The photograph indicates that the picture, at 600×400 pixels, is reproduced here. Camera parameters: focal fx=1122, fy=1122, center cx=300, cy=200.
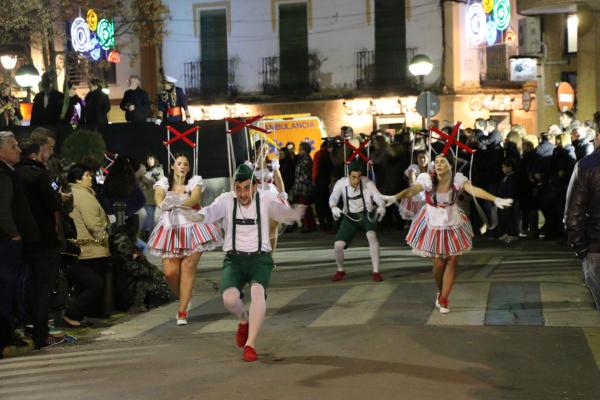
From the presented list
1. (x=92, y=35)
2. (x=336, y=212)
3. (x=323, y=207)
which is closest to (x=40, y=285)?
(x=336, y=212)

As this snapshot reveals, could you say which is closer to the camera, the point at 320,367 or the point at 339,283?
the point at 320,367

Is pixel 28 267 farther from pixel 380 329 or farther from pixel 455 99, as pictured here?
pixel 455 99

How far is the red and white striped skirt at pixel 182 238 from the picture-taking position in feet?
40.7

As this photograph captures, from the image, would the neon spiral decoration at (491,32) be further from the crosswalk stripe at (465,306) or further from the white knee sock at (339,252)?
the crosswalk stripe at (465,306)

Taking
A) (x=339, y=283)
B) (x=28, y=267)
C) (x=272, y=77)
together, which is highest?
(x=272, y=77)

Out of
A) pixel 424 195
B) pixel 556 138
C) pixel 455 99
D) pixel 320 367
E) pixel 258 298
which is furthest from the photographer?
pixel 455 99

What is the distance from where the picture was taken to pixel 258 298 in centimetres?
984

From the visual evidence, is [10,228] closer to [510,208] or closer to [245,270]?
[245,270]

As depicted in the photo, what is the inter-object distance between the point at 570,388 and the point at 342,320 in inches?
155

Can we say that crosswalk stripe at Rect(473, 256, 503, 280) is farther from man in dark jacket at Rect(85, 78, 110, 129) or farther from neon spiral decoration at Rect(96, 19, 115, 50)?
neon spiral decoration at Rect(96, 19, 115, 50)

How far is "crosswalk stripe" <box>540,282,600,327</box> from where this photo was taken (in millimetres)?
11242

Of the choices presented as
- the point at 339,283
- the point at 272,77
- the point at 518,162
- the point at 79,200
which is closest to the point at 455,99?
the point at 272,77

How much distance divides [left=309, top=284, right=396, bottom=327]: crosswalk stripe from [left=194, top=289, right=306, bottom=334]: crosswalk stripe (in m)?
0.67

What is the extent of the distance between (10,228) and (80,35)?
22470mm
